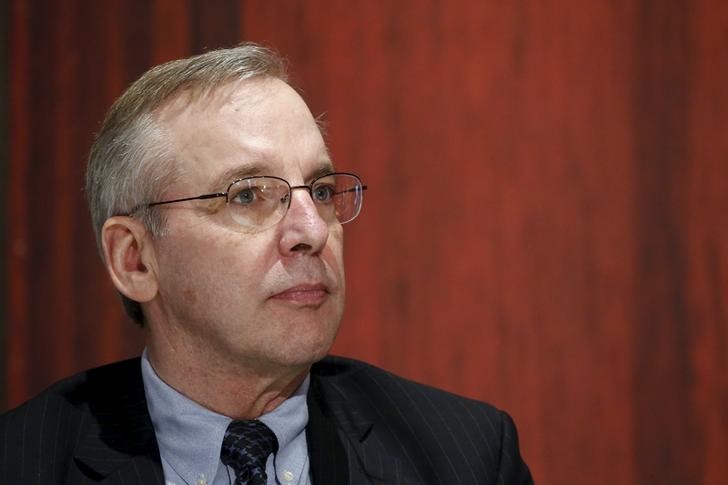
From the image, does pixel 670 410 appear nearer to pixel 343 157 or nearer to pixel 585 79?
pixel 585 79

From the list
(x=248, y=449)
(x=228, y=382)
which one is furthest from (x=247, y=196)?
(x=248, y=449)

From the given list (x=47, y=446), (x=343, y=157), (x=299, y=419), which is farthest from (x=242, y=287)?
(x=343, y=157)

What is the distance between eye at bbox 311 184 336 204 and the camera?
1.73 meters

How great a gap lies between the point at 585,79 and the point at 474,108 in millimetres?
250

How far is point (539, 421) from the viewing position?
2.19 m

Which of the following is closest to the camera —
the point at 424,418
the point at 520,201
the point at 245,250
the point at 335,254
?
the point at 245,250

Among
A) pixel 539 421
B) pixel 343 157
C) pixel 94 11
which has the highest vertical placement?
pixel 94 11

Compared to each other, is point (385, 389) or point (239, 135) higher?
point (239, 135)

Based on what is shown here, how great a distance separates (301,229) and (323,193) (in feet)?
0.52

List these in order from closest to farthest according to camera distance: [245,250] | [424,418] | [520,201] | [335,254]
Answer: [245,250] < [335,254] < [424,418] < [520,201]

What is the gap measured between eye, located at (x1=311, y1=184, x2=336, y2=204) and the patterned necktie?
40 cm

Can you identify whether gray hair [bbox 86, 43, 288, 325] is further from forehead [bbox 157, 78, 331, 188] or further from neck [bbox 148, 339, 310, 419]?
neck [bbox 148, 339, 310, 419]

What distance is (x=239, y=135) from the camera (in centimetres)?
163

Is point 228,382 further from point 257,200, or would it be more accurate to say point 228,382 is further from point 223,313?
point 257,200
